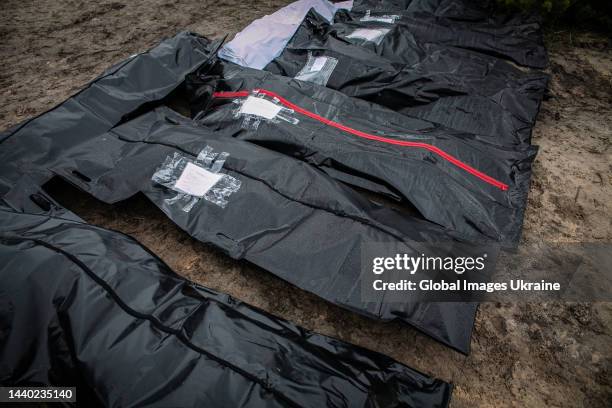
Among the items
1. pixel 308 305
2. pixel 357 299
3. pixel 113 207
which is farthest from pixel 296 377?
pixel 113 207

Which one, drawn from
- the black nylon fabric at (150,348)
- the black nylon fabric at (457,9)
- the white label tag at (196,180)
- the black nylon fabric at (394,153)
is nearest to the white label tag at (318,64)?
the black nylon fabric at (394,153)

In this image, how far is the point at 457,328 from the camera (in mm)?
1354

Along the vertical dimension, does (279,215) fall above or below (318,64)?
below

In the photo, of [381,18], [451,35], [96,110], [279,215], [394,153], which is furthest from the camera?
[381,18]

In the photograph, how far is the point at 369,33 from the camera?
2973 millimetres

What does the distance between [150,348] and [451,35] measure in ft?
10.9

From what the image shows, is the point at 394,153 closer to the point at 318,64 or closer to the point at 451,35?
the point at 318,64

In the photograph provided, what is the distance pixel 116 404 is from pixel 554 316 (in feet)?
6.03

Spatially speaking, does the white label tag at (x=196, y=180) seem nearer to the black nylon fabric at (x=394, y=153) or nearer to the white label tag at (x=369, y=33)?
the black nylon fabric at (x=394, y=153)

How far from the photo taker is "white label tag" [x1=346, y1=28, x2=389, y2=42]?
9.58 feet

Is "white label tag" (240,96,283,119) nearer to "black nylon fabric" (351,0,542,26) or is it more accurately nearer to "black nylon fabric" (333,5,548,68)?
"black nylon fabric" (333,5,548,68)

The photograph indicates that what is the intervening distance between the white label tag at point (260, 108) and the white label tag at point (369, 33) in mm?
1201

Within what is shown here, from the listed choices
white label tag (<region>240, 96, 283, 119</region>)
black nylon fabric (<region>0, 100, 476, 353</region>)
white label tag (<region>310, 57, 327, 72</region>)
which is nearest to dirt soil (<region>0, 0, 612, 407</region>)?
black nylon fabric (<region>0, 100, 476, 353</region>)

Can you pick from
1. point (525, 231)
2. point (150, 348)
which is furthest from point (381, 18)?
point (150, 348)
